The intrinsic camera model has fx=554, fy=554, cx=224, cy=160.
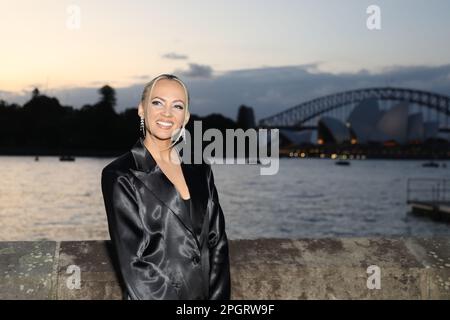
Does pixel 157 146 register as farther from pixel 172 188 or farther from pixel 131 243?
pixel 131 243

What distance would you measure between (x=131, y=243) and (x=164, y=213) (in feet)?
0.66

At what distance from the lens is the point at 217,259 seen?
8.59ft

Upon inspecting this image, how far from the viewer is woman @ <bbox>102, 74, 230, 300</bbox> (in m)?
2.40

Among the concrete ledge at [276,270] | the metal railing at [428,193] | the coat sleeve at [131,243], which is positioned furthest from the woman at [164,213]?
the metal railing at [428,193]

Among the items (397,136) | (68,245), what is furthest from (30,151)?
(68,245)

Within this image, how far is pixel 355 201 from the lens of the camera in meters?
55.4

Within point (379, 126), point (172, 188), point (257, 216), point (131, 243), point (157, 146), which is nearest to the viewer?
point (131, 243)

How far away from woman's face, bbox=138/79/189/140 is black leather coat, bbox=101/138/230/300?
0.39ft

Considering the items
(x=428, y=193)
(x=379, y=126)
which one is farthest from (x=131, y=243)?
(x=379, y=126)

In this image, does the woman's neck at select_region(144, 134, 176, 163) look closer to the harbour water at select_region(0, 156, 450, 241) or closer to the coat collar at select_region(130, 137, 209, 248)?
the coat collar at select_region(130, 137, 209, 248)
